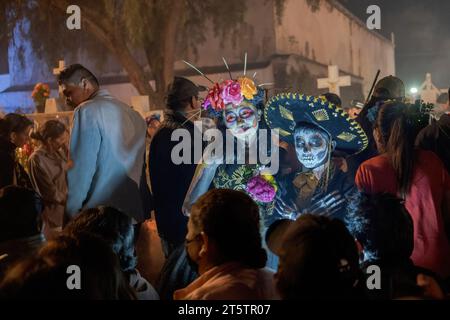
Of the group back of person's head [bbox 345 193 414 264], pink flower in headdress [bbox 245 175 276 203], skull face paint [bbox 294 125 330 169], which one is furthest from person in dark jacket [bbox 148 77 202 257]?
back of person's head [bbox 345 193 414 264]

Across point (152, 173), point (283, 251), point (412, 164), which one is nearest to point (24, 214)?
point (152, 173)

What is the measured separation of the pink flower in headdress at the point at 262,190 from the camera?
449cm

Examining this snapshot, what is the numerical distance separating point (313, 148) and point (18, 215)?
2064 mm

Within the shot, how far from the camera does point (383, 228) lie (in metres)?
2.98

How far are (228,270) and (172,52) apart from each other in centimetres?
1302

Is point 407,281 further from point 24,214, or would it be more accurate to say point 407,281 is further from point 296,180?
point 24,214

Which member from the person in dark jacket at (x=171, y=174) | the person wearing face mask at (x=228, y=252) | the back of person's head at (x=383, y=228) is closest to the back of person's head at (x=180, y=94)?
the person in dark jacket at (x=171, y=174)

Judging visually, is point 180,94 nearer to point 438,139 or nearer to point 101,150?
point 101,150

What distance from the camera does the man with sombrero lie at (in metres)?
4.36

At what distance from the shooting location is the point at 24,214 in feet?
11.8

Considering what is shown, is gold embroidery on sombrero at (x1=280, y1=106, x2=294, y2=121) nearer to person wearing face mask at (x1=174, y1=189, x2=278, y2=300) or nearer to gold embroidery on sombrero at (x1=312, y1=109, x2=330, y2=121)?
gold embroidery on sombrero at (x1=312, y1=109, x2=330, y2=121)

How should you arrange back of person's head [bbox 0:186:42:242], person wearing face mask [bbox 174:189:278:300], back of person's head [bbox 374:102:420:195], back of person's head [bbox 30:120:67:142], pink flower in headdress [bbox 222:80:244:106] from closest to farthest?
person wearing face mask [bbox 174:189:278:300] < back of person's head [bbox 0:186:42:242] < back of person's head [bbox 374:102:420:195] < pink flower in headdress [bbox 222:80:244:106] < back of person's head [bbox 30:120:67:142]

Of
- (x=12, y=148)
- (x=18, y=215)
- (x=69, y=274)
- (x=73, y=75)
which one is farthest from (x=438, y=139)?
(x=12, y=148)

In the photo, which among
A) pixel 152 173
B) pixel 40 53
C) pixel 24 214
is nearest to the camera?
pixel 24 214
